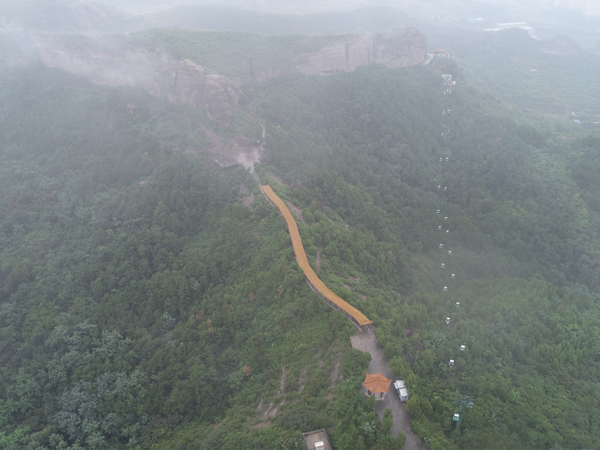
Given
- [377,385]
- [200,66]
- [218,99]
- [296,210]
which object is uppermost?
[200,66]

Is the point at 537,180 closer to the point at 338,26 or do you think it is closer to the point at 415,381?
the point at 415,381

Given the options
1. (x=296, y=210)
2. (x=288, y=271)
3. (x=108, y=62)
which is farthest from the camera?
(x=108, y=62)

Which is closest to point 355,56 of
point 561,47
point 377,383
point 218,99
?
point 218,99

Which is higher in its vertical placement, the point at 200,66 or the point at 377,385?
Result: the point at 200,66

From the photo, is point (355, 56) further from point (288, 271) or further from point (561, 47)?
point (561, 47)

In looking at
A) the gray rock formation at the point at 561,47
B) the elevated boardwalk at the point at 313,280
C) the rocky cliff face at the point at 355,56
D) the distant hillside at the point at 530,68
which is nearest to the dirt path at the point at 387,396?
the elevated boardwalk at the point at 313,280

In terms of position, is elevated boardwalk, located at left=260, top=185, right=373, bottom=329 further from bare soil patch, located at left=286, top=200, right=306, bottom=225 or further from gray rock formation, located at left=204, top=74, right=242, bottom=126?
gray rock formation, located at left=204, top=74, right=242, bottom=126

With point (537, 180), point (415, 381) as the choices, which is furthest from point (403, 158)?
point (415, 381)
